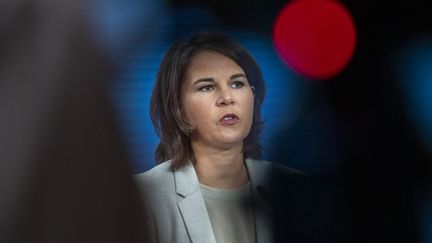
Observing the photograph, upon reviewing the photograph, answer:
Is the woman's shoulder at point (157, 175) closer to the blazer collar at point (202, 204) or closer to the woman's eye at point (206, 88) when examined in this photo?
the blazer collar at point (202, 204)

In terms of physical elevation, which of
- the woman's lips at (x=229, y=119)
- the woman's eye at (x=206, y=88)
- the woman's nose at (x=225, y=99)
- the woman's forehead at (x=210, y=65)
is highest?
the woman's forehead at (x=210, y=65)

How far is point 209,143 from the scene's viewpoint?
2.25m

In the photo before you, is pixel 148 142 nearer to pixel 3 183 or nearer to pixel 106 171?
pixel 3 183

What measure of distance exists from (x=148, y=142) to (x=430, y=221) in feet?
3.99

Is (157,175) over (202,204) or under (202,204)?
over

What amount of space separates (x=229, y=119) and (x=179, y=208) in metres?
0.40

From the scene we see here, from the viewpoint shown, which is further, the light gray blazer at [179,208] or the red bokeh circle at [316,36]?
the red bokeh circle at [316,36]

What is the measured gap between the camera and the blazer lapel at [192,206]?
7.11 feet

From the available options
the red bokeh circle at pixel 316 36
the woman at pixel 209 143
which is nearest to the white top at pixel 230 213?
the woman at pixel 209 143

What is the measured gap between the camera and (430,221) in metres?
2.34

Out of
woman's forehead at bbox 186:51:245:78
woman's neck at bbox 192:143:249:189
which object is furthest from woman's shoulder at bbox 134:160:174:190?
woman's forehead at bbox 186:51:245:78

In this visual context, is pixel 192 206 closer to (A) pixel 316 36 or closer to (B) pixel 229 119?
(B) pixel 229 119

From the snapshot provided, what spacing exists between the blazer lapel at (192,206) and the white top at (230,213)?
0.02 m

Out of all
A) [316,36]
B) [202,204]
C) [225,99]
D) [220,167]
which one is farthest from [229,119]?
[316,36]
